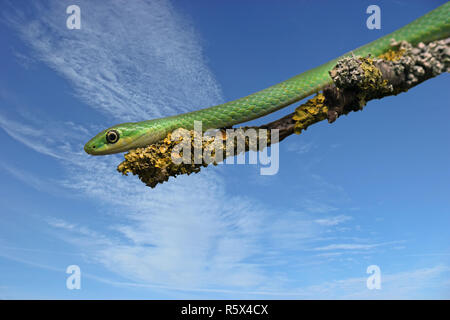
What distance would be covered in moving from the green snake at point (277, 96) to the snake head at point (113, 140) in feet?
0.14

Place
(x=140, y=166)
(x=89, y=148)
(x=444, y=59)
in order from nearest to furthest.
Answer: (x=444, y=59) < (x=140, y=166) < (x=89, y=148)

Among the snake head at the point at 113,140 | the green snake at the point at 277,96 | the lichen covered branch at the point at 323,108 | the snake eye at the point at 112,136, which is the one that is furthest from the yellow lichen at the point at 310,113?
the snake eye at the point at 112,136

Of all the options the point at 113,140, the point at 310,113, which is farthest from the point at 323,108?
the point at 113,140

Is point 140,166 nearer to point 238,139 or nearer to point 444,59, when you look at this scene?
point 238,139

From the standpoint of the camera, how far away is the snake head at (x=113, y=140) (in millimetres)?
5043

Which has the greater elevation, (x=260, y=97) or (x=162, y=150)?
(x=260, y=97)

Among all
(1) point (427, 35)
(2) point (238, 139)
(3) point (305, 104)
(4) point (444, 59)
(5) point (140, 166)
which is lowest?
(5) point (140, 166)

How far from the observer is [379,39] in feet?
A: 15.5

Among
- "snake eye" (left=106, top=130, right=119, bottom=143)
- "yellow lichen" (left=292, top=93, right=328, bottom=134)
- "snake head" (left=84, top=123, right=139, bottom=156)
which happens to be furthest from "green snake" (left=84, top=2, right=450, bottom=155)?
"yellow lichen" (left=292, top=93, right=328, bottom=134)

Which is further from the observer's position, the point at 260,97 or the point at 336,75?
the point at 260,97

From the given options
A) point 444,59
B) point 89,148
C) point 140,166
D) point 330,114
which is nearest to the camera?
point 444,59

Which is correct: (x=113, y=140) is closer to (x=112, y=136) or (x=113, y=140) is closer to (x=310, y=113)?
(x=112, y=136)

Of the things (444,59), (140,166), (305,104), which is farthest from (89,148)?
(444,59)

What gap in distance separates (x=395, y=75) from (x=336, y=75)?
72cm
